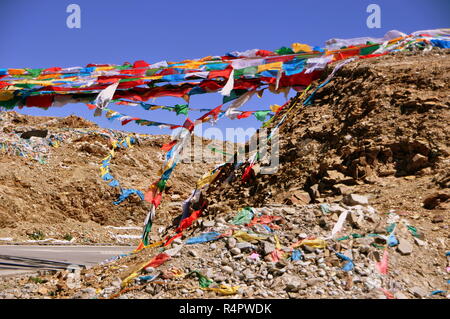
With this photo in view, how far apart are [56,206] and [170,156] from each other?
52.6 ft

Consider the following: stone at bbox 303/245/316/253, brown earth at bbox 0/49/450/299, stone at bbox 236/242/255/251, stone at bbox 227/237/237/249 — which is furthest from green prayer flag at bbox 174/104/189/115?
stone at bbox 303/245/316/253

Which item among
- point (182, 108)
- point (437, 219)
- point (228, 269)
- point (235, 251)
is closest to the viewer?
point (228, 269)

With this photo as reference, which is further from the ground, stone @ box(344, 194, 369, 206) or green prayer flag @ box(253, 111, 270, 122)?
green prayer flag @ box(253, 111, 270, 122)

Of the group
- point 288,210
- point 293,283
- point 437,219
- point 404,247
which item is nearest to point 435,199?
point 437,219

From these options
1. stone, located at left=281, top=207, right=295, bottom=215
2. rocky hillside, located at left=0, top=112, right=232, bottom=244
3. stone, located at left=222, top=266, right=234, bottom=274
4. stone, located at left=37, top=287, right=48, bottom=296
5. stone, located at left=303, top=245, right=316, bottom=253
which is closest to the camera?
stone, located at left=222, top=266, right=234, bottom=274

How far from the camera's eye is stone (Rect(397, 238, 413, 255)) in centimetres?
527

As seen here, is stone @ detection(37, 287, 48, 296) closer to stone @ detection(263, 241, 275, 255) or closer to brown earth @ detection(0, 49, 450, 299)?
brown earth @ detection(0, 49, 450, 299)

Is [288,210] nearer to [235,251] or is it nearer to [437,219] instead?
[235,251]

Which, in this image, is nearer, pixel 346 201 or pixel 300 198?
pixel 346 201

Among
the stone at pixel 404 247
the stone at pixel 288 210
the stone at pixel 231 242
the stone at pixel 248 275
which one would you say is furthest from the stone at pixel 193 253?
the stone at pixel 404 247

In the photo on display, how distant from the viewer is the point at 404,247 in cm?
530

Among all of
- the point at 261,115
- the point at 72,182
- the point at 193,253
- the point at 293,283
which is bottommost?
the point at 293,283

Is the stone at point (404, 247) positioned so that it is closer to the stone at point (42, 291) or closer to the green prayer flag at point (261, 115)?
the stone at point (42, 291)
